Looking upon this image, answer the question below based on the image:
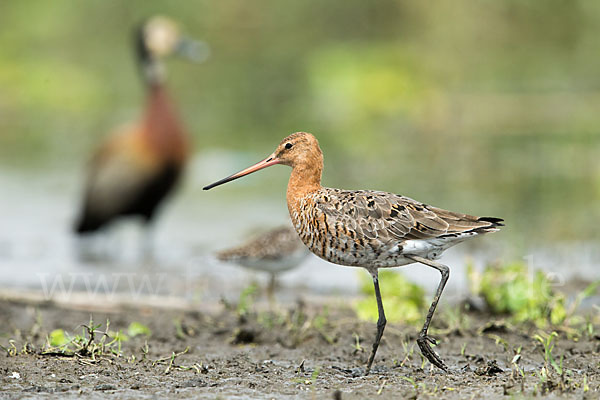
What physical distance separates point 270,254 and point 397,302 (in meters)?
1.05

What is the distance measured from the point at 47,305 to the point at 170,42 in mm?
5557

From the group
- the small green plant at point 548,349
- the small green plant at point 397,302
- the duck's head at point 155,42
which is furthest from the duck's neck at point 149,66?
the small green plant at point 548,349

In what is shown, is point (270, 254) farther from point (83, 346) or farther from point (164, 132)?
point (164, 132)

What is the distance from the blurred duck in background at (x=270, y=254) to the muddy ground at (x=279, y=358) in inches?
13.1

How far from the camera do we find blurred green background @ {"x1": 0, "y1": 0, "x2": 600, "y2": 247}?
12.1m

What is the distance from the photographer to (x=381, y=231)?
521 centimetres

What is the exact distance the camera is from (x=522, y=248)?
8.72 meters

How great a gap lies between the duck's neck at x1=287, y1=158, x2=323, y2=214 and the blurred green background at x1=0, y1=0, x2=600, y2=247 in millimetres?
4000

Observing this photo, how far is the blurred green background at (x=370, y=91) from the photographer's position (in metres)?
12.1

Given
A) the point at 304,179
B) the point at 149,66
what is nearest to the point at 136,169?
the point at 149,66

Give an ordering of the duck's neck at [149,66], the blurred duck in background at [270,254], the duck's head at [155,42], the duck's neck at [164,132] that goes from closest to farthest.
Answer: the blurred duck in background at [270,254] < the duck's neck at [164,132] < the duck's neck at [149,66] < the duck's head at [155,42]

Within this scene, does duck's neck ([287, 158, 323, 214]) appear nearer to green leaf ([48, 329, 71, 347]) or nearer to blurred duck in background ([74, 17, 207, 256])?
green leaf ([48, 329, 71, 347])

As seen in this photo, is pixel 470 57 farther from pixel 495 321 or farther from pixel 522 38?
pixel 495 321

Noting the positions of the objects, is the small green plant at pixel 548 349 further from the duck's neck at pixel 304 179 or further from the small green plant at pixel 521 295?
the duck's neck at pixel 304 179
